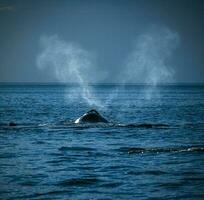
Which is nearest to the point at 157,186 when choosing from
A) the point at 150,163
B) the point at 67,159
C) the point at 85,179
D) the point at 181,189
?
the point at 181,189

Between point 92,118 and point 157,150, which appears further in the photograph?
point 92,118

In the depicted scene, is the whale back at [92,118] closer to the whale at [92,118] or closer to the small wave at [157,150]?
the whale at [92,118]

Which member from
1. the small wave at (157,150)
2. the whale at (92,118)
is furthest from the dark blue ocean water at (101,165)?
the whale at (92,118)

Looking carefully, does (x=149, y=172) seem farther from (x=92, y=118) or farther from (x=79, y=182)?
(x=92, y=118)

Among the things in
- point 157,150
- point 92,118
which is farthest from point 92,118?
point 157,150

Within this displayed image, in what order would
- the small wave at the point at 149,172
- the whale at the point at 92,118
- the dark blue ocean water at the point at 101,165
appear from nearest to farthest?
the dark blue ocean water at the point at 101,165 → the small wave at the point at 149,172 → the whale at the point at 92,118

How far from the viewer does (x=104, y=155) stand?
96.7ft

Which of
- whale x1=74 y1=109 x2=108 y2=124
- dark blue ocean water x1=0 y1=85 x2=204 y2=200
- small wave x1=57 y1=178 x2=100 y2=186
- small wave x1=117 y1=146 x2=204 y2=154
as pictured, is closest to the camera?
dark blue ocean water x1=0 y1=85 x2=204 y2=200

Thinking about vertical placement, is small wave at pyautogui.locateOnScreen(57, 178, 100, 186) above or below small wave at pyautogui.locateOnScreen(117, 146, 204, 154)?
below

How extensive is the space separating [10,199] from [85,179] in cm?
408

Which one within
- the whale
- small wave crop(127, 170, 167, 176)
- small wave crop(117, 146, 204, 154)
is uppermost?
the whale

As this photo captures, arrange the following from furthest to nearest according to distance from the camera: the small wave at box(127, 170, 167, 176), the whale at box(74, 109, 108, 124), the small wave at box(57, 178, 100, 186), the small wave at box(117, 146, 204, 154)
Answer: the whale at box(74, 109, 108, 124)
the small wave at box(117, 146, 204, 154)
the small wave at box(127, 170, 167, 176)
the small wave at box(57, 178, 100, 186)

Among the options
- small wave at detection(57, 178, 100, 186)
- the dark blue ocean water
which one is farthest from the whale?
small wave at detection(57, 178, 100, 186)

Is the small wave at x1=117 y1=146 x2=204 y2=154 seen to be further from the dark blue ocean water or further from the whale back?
the whale back
